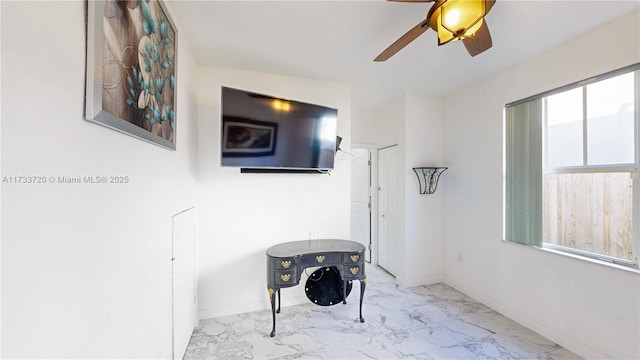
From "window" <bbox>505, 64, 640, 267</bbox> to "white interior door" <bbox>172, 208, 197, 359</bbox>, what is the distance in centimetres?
305

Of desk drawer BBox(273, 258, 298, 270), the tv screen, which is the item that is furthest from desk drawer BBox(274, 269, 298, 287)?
the tv screen

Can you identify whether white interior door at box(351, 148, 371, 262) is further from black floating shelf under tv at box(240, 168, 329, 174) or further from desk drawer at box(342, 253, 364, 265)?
desk drawer at box(342, 253, 364, 265)

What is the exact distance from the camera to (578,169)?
2031 mm

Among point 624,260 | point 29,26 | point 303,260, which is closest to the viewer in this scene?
point 29,26

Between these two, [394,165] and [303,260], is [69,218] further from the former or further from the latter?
[394,165]

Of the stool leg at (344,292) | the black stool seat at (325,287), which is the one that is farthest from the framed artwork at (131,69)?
the stool leg at (344,292)

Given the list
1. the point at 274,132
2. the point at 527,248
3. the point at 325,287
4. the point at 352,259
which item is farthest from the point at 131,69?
the point at 527,248

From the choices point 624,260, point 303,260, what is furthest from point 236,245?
point 624,260

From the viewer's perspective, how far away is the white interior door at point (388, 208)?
3477 mm

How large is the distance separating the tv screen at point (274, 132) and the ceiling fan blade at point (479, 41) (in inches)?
47.9

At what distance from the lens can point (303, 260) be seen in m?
2.28

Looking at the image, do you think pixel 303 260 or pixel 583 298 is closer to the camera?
pixel 583 298

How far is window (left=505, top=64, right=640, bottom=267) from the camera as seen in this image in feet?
5.75

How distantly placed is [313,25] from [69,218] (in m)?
1.80
